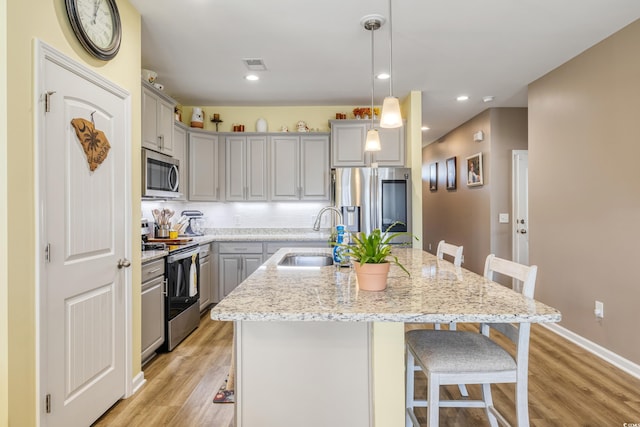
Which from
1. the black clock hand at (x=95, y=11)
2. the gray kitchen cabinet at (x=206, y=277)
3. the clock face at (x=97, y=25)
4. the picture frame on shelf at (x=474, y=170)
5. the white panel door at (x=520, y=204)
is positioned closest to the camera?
the clock face at (x=97, y=25)

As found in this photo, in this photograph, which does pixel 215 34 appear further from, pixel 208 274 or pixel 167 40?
pixel 208 274

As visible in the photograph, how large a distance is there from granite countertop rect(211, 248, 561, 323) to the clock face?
1.55 metres

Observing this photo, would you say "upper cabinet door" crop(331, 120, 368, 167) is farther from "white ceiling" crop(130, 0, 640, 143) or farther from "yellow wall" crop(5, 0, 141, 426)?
"yellow wall" crop(5, 0, 141, 426)

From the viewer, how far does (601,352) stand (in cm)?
289

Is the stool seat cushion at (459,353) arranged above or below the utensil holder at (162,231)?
below

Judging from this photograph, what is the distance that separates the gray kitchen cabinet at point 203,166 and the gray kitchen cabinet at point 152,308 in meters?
1.64

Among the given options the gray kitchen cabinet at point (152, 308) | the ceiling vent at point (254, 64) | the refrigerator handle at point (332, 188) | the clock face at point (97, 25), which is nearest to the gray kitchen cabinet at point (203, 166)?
the ceiling vent at point (254, 64)

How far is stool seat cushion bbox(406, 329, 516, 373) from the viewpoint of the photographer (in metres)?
1.46

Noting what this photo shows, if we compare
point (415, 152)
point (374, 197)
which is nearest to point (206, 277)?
point (374, 197)

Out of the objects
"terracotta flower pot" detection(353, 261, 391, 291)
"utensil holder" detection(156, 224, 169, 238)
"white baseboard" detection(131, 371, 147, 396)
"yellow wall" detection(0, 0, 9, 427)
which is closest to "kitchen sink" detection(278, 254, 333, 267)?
"terracotta flower pot" detection(353, 261, 391, 291)

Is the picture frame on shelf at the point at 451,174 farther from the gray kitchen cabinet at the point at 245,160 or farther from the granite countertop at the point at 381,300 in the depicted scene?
the granite countertop at the point at 381,300

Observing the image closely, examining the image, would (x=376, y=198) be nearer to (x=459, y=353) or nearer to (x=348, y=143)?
(x=348, y=143)

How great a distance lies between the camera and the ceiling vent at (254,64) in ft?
10.8

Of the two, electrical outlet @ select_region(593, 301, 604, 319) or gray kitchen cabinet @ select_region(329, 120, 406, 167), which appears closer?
electrical outlet @ select_region(593, 301, 604, 319)
